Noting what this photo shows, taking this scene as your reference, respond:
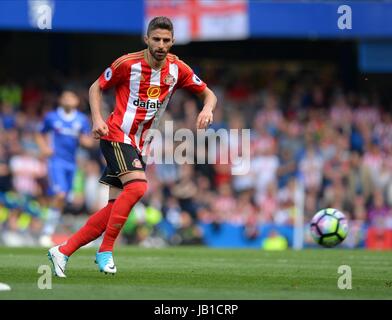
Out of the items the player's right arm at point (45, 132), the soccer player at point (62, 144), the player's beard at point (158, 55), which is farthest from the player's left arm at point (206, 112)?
the player's right arm at point (45, 132)

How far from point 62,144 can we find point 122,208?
333 inches

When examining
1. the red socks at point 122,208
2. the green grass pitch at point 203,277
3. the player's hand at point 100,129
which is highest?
the player's hand at point 100,129

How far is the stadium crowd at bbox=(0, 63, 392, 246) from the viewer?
63.1ft

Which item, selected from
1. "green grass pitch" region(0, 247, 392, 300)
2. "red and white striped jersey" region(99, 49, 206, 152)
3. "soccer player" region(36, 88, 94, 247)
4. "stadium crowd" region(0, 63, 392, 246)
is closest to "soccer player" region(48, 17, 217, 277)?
"red and white striped jersey" region(99, 49, 206, 152)

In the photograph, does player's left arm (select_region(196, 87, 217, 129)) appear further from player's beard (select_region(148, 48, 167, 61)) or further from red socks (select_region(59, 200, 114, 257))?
red socks (select_region(59, 200, 114, 257))

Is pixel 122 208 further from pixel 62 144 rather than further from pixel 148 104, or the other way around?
pixel 62 144

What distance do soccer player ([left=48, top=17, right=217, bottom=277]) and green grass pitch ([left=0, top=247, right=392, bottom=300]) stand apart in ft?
1.06

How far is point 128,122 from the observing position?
906 centimetres

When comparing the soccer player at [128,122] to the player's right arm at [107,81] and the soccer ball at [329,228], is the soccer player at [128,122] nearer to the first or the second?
the player's right arm at [107,81]

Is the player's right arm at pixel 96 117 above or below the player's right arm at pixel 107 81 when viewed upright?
below

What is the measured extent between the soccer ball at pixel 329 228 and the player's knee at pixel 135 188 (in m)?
3.46

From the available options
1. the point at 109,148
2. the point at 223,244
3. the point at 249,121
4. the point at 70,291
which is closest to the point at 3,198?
the point at 223,244

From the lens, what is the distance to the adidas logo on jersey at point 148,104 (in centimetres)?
913
